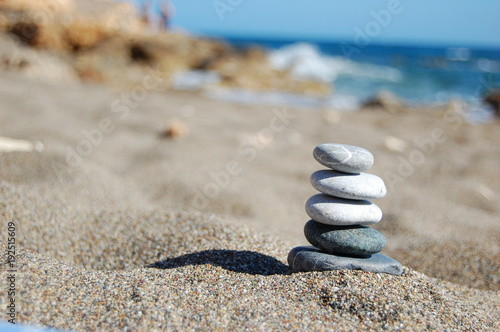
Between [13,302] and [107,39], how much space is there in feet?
40.4

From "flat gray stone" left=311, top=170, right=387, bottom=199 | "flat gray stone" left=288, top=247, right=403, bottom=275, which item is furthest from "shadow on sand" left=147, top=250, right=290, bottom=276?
"flat gray stone" left=311, top=170, right=387, bottom=199

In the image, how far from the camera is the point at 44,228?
2.64 m

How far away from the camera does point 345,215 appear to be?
2.09 meters

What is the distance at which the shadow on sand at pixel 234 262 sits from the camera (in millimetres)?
2269

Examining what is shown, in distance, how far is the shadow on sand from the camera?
2269 millimetres

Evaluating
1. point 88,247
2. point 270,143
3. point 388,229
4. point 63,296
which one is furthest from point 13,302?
point 270,143

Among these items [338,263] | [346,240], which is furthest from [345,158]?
[338,263]

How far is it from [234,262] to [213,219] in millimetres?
669

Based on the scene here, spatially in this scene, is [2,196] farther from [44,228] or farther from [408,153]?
[408,153]

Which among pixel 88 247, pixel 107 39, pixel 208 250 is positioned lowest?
pixel 88 247

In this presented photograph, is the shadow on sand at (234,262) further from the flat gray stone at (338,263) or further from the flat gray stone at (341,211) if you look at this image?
the flat gray stone at (341,211)

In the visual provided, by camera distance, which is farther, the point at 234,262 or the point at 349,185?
the point at 234,262

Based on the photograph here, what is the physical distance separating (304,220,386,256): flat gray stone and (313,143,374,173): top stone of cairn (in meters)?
0.33

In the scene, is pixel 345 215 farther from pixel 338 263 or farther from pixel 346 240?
pixel 338 263
